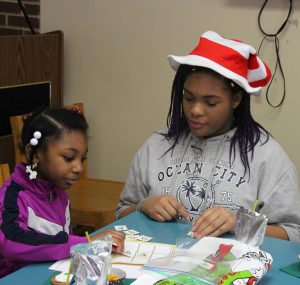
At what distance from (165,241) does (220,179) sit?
1.26ft

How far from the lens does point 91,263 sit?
112 centimetres

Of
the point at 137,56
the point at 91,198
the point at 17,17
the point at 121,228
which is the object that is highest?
the point at 17,17

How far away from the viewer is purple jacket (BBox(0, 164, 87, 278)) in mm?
1367

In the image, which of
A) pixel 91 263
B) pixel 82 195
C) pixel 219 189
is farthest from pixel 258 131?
pixel 82 195

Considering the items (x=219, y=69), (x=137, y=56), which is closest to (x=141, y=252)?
(x=219, y=69)

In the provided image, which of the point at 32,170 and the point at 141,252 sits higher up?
the point at 32,170

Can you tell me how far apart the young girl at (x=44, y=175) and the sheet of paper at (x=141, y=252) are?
0.14ft

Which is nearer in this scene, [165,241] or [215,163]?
[165,241]

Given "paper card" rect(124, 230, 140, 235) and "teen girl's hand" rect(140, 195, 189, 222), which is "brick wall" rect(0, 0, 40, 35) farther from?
"paper card" rect(124, 230, 140, 235)

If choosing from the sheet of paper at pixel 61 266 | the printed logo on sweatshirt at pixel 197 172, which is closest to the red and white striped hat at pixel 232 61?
the printed logo on sweatshirt at pixel 197 172

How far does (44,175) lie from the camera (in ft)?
5.30

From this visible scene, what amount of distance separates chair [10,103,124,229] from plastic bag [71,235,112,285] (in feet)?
4.59

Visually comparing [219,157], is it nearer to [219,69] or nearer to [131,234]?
[219,69]

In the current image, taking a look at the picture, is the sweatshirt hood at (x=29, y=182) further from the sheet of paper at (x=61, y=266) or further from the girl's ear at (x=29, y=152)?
the sheet of paper at (x=61, y=266)
